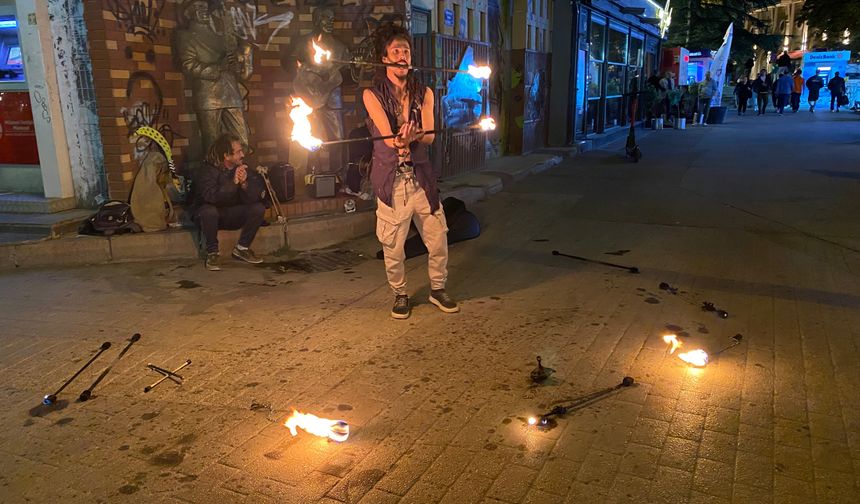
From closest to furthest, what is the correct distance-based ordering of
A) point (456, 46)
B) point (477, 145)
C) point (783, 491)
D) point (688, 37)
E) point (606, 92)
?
point (783, 491)
point (456, 46)
point (477, 145)
point (606, 92)
point (688, 37)

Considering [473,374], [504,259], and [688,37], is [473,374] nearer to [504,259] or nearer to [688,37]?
[504,259]

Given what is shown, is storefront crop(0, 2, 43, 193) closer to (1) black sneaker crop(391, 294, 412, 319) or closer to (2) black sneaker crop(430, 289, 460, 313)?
(1) black sneaker crop(391, 294, 412, 319)

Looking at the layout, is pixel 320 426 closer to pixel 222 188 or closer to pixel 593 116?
pixel 222 188

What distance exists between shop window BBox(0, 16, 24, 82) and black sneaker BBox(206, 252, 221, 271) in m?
3.49

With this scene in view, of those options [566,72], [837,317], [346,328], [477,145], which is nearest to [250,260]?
[346,328]

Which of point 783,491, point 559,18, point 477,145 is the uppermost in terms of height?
point 559,18

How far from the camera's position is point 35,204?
756cm

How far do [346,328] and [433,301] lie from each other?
827 millimetres

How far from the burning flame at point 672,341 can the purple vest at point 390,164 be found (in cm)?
197

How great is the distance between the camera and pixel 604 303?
18.1 ft

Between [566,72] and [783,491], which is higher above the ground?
[566,72]

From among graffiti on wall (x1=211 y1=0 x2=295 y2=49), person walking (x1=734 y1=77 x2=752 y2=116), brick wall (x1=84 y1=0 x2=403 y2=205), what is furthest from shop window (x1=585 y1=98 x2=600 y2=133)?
person walking (x1=734 y1=77 x2=752 y2=116)

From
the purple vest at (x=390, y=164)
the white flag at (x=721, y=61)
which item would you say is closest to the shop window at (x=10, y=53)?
the purple vest at (x=390, y=164)

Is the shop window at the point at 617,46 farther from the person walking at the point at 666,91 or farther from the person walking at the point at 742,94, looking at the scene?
the person walking at the point at 742,94
